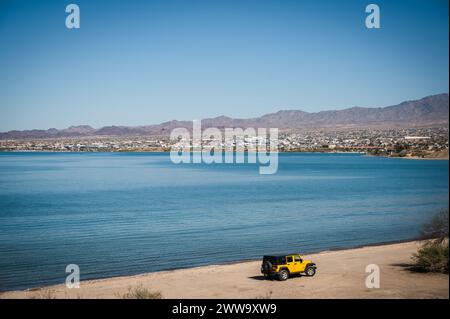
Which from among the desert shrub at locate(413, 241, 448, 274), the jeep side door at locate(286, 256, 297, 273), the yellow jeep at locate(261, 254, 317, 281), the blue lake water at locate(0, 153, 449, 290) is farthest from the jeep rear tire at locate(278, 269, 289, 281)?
the blue lake water at locate(0, 153, 449, 290)

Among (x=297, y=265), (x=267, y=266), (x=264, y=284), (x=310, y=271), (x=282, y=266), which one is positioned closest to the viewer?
(x=264, y=284)

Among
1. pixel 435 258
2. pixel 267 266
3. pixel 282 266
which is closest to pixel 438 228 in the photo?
pixel 435 258

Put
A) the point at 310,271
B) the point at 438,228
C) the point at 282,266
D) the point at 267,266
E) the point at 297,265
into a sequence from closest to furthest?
1. the point at 282,266
2. the point at 267,266
3. the point at 297,265
4. the point at 438,228
5. the point at 310,271

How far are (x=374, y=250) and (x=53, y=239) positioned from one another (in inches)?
869

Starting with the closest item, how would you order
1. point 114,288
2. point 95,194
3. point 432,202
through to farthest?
point 114,288 → point 432,202 → point 95,194

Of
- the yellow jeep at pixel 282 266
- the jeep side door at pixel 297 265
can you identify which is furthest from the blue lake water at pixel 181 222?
the jeep side door at pixel 297 265

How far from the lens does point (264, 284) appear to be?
23062 mm

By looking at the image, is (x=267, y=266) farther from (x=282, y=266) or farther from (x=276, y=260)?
(x=282, y=266)

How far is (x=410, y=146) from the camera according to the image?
165375mm

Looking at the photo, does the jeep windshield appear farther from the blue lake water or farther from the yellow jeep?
the blue lake water

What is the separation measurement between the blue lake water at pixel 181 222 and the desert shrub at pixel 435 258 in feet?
35.3

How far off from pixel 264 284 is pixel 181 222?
932 inches
